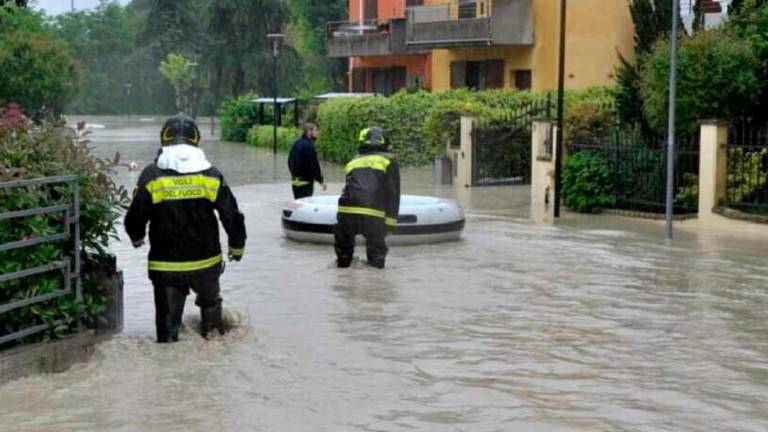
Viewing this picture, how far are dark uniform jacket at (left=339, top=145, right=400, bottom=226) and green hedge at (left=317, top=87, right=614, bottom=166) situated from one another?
15.7 metres

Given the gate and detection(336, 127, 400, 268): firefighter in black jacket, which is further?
the gate

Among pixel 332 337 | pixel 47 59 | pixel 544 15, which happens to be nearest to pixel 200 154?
pixel 332 337

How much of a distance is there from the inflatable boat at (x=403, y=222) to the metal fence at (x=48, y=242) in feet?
25.2

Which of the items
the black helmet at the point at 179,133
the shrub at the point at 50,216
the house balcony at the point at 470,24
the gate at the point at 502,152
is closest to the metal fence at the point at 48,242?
the shrub at the point at 50,216

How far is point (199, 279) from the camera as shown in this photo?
931 cm

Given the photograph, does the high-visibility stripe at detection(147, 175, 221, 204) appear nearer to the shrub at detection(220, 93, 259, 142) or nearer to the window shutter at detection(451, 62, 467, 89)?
the window shutter at detection(451, 62, 467, 89)

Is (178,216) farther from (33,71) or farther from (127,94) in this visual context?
(127,94)

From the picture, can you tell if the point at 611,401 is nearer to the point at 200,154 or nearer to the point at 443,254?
the point at 200,154

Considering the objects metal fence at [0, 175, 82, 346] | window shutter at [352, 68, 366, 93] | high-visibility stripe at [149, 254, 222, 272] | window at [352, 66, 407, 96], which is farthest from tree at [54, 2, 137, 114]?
metal fence at [0, 175, 82, 346]

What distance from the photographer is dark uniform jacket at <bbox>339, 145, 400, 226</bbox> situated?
13.7m

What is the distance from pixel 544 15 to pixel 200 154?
3153cm

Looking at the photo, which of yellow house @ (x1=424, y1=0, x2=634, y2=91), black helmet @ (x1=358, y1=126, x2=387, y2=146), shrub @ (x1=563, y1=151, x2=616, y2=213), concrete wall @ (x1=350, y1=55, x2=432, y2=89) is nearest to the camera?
black helmet @ (x1=358, y1=126, x2=387, y2=146)

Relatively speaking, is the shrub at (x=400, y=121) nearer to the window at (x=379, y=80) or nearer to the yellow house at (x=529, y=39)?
the yellow house at (x=529, y=39)

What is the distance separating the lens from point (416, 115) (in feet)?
117
